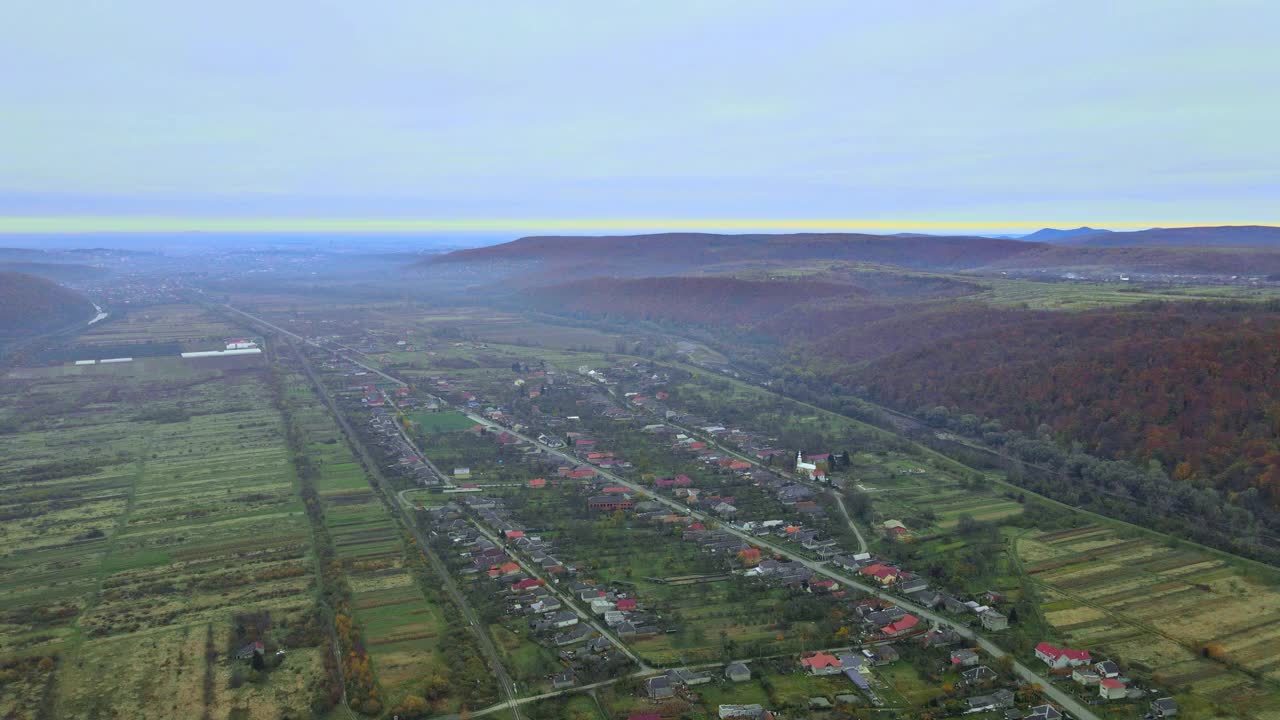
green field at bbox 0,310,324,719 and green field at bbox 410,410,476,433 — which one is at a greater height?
green field at bbox 410,410,476,433

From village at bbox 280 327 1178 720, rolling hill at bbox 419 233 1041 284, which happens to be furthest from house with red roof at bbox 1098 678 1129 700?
rolling hill at bbox 419 233 1041 284

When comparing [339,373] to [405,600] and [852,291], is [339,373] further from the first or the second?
[852,291]

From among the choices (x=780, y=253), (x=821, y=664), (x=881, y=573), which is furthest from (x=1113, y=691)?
(x=780, y=253)

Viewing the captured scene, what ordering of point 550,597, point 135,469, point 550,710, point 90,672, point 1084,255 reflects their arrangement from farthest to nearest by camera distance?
point 1084,255 < point 135,469 < point 550,597 < point 90,672 < point 550,710

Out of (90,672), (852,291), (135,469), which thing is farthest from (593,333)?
(90,672)

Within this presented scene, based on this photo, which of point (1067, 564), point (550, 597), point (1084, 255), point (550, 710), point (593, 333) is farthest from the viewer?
point (1084, 255)

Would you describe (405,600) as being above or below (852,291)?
below

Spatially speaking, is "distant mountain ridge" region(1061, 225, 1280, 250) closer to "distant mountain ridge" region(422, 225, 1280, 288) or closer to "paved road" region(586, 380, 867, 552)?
"distant mountain ridge" region(422, 225, 1280, 288)

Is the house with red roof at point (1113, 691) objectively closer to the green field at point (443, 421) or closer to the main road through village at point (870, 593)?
the main road through village at point (870, 593)
